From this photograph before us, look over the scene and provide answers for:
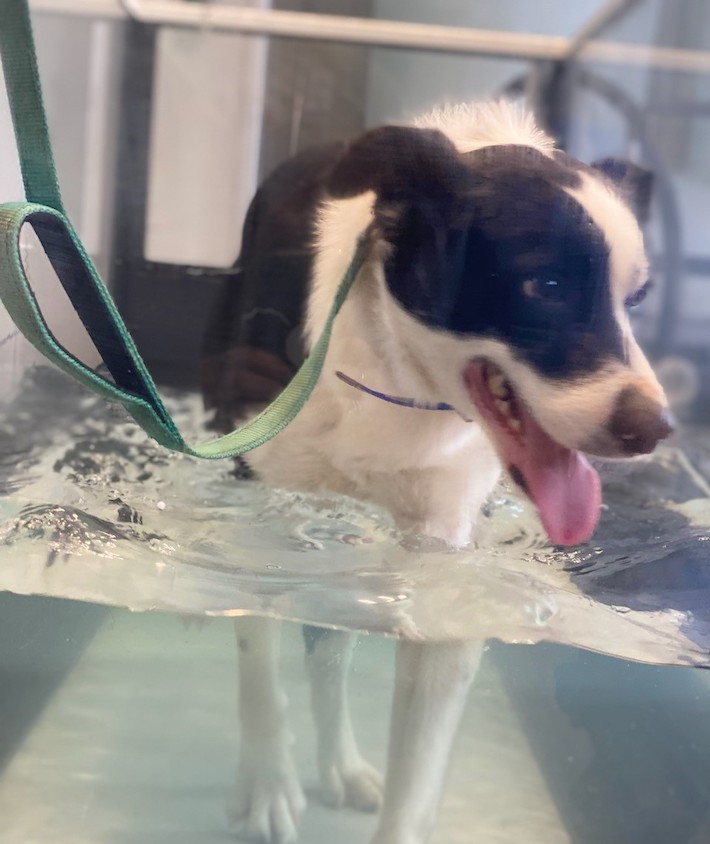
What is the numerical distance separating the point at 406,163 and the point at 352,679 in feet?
1.80

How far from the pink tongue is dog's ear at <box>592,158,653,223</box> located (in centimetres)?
29

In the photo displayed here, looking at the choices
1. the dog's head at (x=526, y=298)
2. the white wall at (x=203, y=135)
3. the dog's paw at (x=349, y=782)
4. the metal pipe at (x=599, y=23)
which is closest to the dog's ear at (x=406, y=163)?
the dog's head at (x=526, y=298)

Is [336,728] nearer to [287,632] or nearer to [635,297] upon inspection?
[287,632]

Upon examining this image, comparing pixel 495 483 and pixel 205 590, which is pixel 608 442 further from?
pixel 205 590

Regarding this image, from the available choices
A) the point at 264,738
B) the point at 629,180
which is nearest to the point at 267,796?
the point at 264,738

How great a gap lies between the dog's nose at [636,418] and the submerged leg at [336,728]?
0.35m

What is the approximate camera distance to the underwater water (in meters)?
0.88

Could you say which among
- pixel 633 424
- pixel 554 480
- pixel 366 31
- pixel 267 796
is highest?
pixel 366 31

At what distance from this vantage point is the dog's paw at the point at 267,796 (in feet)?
2.93

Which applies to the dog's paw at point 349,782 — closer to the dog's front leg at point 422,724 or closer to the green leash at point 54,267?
the dog's front leg at point 422,724

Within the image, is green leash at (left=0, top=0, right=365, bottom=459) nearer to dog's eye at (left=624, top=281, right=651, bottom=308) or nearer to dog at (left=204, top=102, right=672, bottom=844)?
dog at (left=204, top=102, right=672, bottom=844)

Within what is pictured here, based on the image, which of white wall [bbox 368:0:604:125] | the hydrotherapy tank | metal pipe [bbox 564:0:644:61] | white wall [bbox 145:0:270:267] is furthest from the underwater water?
metal pipe [bbox 564:0:644:61]

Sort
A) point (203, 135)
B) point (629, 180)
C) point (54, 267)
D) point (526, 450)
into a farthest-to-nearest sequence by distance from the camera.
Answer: point (203, 135)
point (629, 180)
point (526, 450)
point (54, 267)

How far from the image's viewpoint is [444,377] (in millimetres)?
901
